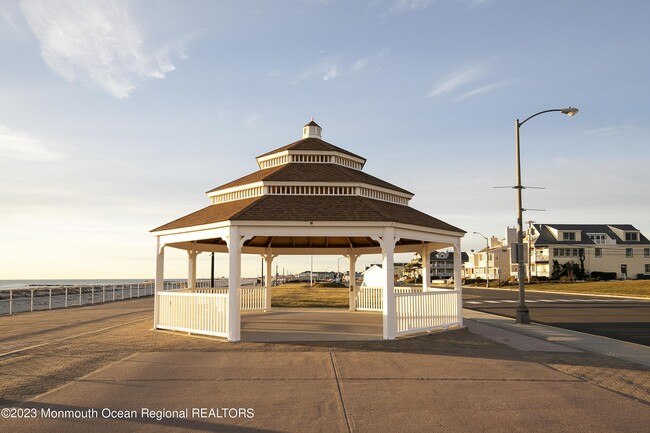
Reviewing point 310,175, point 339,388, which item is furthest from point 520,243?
point 339,388

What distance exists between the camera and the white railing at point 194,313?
14.2 meters

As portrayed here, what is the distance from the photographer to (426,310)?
15570 millimetres

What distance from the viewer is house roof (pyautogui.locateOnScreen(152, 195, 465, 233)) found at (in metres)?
14.3

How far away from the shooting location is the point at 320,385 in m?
8.59

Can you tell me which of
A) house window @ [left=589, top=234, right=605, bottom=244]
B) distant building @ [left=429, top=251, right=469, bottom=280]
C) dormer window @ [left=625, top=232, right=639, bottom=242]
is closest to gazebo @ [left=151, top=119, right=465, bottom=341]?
house window @ [left=589, top=234, right=605, bottom=244]

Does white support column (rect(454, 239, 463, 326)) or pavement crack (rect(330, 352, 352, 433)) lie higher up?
white support column (rect(454, 239, 463, 326))

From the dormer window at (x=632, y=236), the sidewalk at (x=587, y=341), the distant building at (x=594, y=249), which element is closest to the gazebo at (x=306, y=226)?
the sidewalk at (x=587, y=341)

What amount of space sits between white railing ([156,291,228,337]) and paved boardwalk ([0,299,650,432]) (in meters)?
0.81

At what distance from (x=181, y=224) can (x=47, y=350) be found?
5504 mm

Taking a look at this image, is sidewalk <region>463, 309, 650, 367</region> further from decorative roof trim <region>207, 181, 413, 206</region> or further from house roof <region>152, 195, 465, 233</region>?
decorative roof trim <region>207, 181, 413, 206</region>

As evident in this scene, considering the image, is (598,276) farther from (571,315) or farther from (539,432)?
(539,432)

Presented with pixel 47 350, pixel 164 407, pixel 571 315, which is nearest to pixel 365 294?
pixel 571 315

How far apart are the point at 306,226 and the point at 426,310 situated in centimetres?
481

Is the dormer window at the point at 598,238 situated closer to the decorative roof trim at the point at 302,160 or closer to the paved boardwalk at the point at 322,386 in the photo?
the decorative roof trim at the point at 302,160
